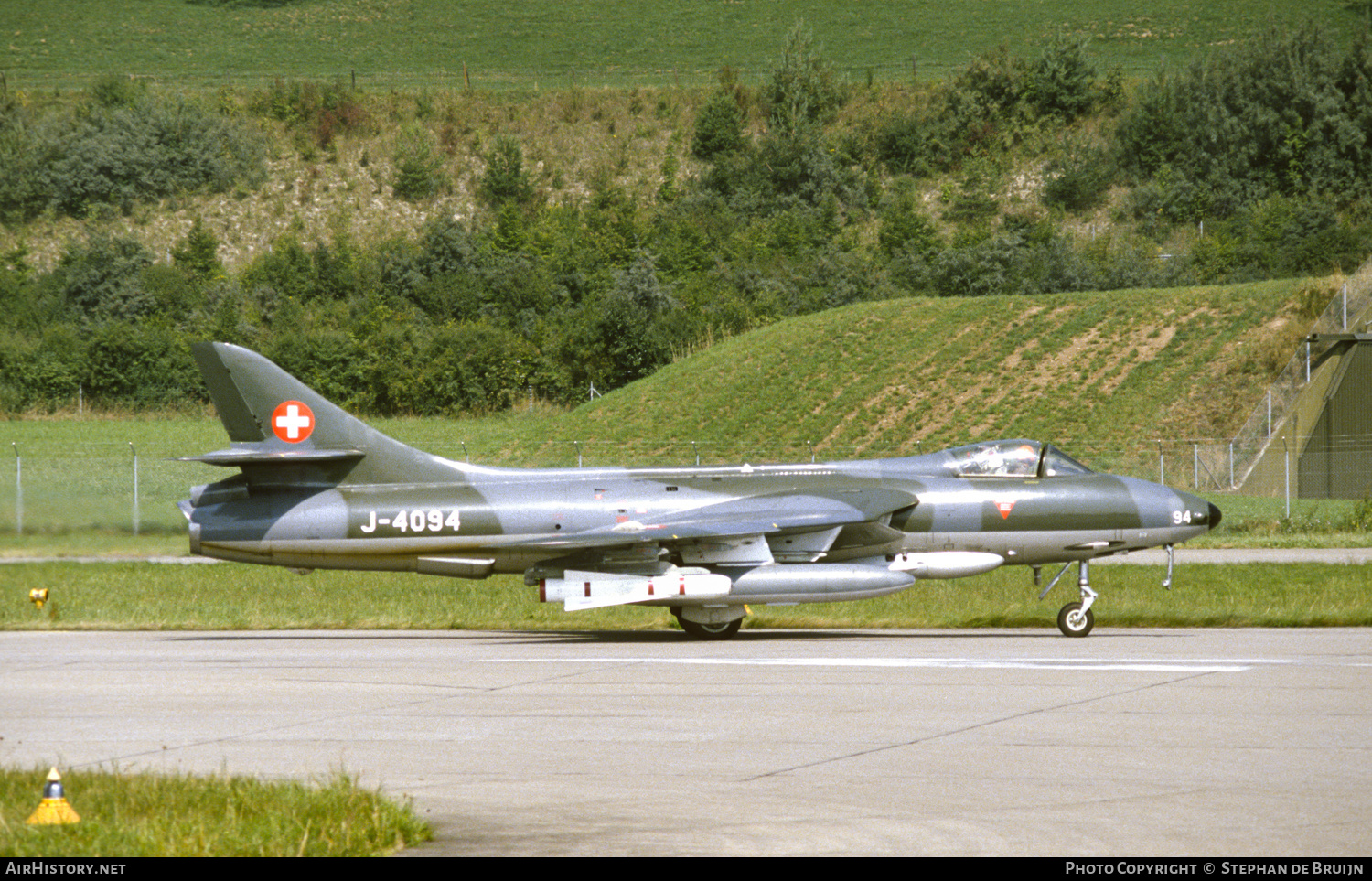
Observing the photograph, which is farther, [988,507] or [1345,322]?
[1345,322]

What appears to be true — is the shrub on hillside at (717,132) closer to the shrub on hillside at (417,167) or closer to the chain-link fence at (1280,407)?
the shrub on hillside at (417,167)

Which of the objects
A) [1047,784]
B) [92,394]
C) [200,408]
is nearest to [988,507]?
[1047,784]

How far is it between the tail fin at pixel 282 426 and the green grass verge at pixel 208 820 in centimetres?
1068

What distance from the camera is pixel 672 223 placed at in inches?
3386

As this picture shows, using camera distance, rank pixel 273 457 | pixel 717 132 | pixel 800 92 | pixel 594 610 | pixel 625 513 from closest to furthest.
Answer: pixel 273 457 < pixel 625 513 < pixel 594 610 < pixel 717 132 < pixel 800 92

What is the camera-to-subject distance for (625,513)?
66.7 ft

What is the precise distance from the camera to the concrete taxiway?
8.33 meters

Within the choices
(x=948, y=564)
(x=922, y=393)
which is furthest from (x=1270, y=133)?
(x=948, y=564)

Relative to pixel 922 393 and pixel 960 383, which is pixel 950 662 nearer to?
pixel 922 393

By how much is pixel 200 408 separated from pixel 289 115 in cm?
4274

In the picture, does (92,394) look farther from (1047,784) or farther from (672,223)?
(1047,784)

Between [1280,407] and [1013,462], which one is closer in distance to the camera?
[1013,462]

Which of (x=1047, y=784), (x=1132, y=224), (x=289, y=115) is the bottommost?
(x=1047, y=784)

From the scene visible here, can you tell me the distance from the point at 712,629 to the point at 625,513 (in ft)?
6.62
